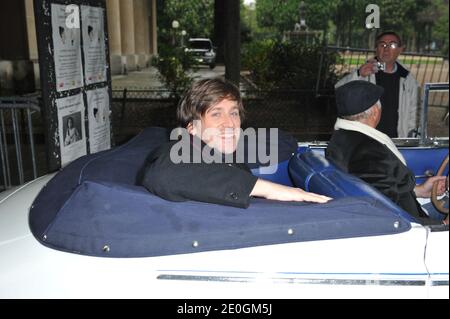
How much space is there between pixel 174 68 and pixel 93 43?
5.17 metres

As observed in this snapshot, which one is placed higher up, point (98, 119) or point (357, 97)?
point (357, 97)

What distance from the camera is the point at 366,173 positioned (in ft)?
7.64

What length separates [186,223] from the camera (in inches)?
73.4

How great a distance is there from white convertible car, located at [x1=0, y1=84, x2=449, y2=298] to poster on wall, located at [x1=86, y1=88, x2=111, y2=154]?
3020 mm

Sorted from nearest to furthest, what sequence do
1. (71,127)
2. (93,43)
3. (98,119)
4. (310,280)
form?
(310,280) < (71,127) < (93,43) < (98,119)

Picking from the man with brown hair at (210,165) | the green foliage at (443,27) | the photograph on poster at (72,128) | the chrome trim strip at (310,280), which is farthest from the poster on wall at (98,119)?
the green foliage at (443,27)

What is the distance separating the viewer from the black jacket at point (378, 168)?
2.30 m

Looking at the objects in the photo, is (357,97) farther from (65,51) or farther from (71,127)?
(71,127)

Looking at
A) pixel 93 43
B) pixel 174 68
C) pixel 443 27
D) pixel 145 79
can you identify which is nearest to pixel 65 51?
pixel 93 43

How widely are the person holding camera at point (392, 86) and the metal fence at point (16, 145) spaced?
2.98 meters

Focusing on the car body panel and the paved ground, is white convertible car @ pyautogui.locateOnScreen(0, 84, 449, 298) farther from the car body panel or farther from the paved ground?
the paved ground

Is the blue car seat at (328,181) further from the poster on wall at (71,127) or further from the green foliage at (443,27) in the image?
the poster on wall at (71,127)

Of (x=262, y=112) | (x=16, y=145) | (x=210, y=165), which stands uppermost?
(x=210, y=165)

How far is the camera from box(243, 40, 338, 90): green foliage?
35.7 feet
